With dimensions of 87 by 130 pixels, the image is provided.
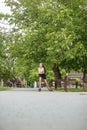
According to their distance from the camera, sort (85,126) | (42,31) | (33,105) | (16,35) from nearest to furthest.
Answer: (85,126)
(33,105)
(42,31)
(16,35)

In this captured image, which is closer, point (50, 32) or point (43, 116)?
point (43, 116)

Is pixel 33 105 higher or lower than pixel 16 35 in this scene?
lower

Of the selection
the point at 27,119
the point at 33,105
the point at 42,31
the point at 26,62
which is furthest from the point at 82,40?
the point at 27,119

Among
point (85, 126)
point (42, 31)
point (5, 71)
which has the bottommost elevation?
point (85, 126)

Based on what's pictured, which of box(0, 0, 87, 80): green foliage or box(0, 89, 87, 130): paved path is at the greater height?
box(0, 0, 87, 80): green foliage

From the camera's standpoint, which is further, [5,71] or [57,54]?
[5,71]

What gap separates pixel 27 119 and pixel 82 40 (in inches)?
730

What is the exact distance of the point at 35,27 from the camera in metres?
31.1

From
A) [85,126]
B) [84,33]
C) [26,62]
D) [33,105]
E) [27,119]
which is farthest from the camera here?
[26,62]

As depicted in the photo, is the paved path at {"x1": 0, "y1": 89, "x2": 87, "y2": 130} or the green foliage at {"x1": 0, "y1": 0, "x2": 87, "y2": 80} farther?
the green foliage at {"x1": 0, "y1": 0, "x2": 87, "y2": 80}

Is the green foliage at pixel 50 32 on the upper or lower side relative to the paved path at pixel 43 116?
upper

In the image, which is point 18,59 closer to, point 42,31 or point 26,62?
point 26,62

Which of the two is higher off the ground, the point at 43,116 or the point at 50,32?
the point at 50,32

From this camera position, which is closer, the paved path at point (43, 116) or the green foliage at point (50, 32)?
the paved path at point (43, 116)
